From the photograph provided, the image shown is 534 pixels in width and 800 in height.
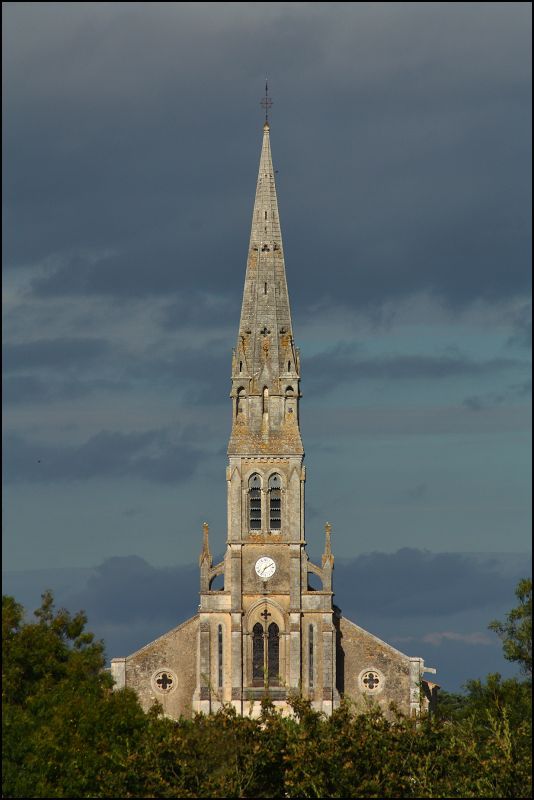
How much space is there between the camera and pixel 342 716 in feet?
301

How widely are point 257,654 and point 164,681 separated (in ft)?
17.0

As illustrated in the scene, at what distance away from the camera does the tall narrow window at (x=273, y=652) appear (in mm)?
130625

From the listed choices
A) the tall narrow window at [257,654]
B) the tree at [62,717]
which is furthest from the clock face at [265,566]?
the tree at [62,717]

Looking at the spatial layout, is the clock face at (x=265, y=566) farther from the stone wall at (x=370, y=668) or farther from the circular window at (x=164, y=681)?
the circular window at (x=164, y=681)

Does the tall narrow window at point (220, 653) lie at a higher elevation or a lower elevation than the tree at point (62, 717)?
higher

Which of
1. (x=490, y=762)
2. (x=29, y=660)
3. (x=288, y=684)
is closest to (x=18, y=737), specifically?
(x=29, y=660)

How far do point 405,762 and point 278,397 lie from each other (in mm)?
48022

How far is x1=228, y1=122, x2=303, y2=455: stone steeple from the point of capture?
436 feet

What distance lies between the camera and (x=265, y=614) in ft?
431

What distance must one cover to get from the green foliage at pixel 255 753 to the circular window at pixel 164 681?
3602 cm

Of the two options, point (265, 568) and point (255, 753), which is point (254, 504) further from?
point (255, 753)

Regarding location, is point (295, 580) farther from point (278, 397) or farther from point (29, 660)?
point (29, 660)

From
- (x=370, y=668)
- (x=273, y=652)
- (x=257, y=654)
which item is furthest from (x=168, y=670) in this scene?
(x=370, y=668)

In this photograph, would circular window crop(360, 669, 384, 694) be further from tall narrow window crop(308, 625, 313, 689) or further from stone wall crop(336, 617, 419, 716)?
tall narrow window crop(308, 625, 313, 689)
